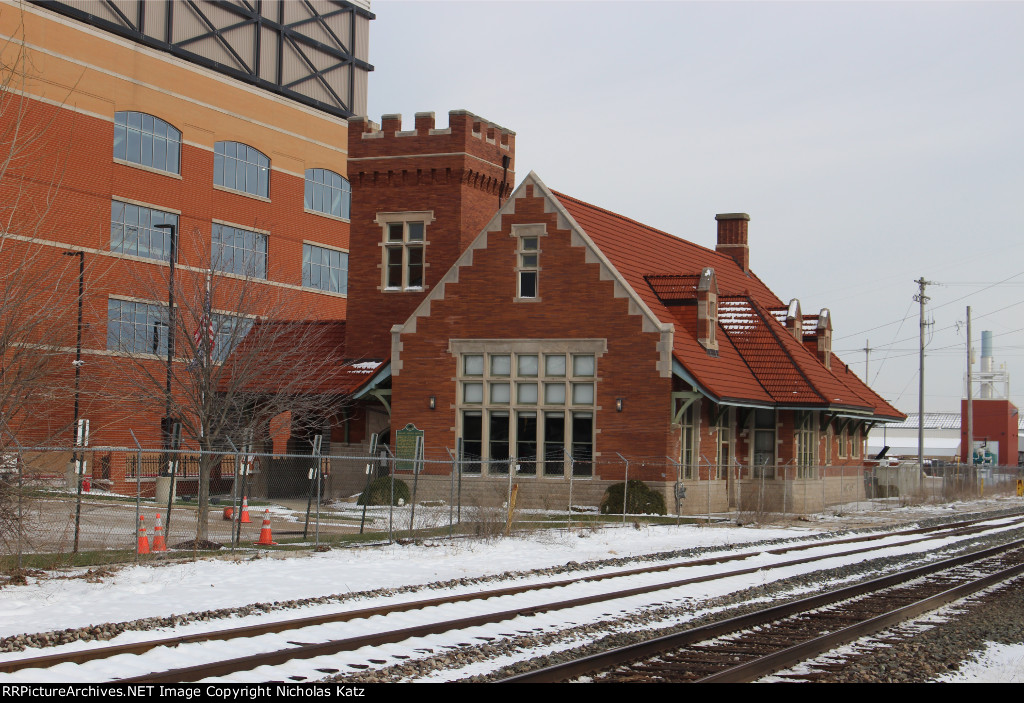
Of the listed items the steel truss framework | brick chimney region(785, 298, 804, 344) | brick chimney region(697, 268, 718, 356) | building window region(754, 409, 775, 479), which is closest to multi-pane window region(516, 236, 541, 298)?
brick chimney region(697, 268, 718, 356)

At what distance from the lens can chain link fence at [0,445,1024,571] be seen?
18500mm

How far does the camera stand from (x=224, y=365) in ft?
81.4

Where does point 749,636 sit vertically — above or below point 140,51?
below

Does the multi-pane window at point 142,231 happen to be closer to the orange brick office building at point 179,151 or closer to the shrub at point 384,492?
the orange brick office building at point 179,151

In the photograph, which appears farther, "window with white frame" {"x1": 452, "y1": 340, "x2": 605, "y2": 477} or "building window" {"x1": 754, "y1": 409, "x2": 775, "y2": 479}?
"building window" {"x1": 754, "y1": 409, "x2": 775, "y2": 479}

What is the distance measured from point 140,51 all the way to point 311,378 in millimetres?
24353

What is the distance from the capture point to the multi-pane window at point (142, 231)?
51.8 m

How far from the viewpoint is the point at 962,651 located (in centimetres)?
1216

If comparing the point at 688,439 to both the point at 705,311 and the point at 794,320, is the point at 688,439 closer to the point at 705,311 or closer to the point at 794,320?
the point at 705,311

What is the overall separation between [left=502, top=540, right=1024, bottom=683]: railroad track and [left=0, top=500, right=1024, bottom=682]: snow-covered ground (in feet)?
5.72

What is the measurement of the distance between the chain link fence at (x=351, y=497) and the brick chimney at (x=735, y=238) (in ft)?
33.3

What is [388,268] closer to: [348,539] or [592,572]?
[348,539]

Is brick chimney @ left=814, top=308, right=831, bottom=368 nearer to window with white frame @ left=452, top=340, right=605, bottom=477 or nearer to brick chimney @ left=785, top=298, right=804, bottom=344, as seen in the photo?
brick chimney @ left=785, top=298, right=804, bottom=344

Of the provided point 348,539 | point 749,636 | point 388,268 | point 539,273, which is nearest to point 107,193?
point 388,268
